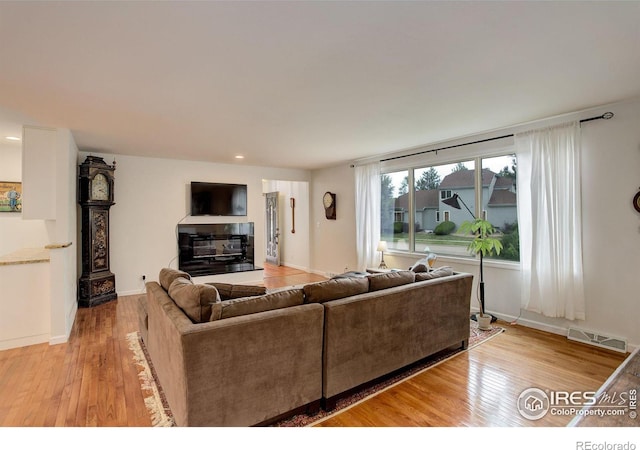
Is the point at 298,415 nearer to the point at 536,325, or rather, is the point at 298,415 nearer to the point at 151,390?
the point at 151,390

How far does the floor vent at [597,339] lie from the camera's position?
311cm

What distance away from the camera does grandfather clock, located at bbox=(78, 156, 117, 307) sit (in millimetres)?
4680

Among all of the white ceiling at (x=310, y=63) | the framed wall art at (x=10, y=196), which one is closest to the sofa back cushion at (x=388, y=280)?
the white ceiling at (x=310, y=63)

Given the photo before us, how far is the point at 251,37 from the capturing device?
187cm

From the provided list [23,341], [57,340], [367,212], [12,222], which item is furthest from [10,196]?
[367,212]

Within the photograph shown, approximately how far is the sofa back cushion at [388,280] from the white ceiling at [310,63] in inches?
62.4

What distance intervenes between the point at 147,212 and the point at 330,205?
3.50m

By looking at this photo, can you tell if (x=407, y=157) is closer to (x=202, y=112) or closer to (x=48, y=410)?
(x=202, y=112)

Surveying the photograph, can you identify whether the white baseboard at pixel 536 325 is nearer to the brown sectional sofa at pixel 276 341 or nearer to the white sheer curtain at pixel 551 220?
the white sheer curtain at pixel 551 220

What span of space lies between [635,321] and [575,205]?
48.9 inches

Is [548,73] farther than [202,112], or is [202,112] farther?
[202,112]

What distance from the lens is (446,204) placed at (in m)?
4.79

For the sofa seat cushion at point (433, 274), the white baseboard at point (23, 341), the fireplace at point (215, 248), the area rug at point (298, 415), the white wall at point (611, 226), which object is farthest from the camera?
the fireplace at point (215, 248)
